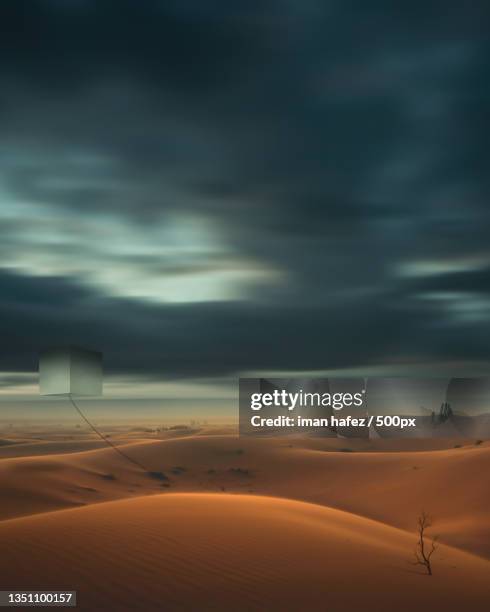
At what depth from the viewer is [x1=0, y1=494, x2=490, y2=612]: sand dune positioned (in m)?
10.1

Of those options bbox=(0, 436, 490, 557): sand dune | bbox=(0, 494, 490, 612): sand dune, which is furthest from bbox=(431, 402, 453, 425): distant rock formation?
bbox=(0, 494, 490, 612): sand dune

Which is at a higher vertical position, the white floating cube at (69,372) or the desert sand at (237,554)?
the white floating cube at (69,372)

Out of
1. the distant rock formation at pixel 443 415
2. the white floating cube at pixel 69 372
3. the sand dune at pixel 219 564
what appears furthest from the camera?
the distant rock formation at pixel 443 415

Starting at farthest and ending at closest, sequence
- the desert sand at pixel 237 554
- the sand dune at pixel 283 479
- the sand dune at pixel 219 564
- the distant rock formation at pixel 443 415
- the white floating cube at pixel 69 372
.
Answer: the distant rock formation at pixel 443 415 → the sand dune at pixel 283 479 → the white floating cube at pixel 69 372 → the desert sand at pixel 237 554 → the sand dune at pixel 219 564

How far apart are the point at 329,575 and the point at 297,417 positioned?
2220 inches

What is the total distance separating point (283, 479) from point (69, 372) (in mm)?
31724

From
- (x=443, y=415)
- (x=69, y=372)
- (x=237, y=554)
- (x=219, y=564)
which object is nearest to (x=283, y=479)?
(x=443, y=415)

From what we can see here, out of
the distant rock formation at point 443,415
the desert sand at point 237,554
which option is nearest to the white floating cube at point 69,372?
the desert sand at point 237,554

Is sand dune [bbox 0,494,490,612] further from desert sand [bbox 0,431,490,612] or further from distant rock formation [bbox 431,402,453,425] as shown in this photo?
distant rock formation [bbox 431,402,453,425]

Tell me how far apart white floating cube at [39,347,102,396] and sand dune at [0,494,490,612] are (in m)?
2.67

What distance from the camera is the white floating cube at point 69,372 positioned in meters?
15.5

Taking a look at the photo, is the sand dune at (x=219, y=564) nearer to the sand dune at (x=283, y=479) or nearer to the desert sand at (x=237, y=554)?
the desert sand at (x=237, y=554)

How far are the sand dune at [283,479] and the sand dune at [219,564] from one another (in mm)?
8835

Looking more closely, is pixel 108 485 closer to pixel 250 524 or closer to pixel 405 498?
pixel 405 498
